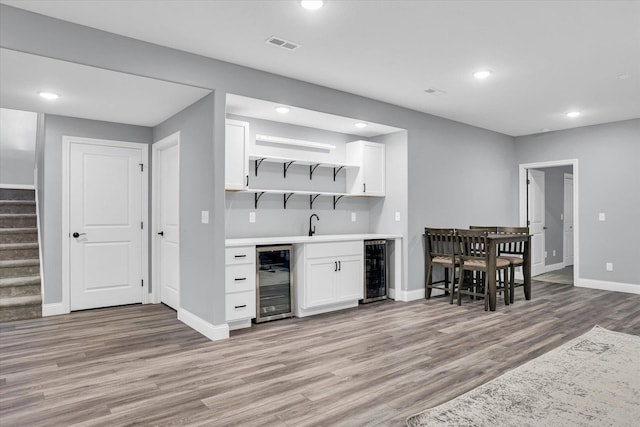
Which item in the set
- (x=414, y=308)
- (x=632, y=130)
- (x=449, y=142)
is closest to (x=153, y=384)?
(x=414, y=308)

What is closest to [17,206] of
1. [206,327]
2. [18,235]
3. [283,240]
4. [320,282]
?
[18,235]

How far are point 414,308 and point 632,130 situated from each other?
4348 mm

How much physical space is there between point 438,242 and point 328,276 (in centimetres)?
169

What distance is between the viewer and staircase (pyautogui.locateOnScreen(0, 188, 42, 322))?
4.38 metres

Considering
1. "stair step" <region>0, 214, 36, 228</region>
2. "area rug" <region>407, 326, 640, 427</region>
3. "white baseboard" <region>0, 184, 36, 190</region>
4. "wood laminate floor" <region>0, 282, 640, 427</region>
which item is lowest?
"wood laminate floor" <region>0, 282, 640, 427</region>

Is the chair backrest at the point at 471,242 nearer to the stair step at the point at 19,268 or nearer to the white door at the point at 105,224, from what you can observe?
the white door at the point at 105,224

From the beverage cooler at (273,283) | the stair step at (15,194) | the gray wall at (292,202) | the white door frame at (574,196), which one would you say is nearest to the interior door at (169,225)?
the gray wall at (292,202)

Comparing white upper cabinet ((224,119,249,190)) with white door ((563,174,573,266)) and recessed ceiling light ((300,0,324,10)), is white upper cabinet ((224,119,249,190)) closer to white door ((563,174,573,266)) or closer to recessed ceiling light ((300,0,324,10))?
recessed ceiling light ((300,0,324,10))

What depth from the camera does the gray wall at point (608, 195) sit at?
232 inches

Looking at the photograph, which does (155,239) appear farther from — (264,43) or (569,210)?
(569,210)

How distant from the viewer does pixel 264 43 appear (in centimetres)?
331

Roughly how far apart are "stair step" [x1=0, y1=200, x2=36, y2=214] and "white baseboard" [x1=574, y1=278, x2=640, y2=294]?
8.42m

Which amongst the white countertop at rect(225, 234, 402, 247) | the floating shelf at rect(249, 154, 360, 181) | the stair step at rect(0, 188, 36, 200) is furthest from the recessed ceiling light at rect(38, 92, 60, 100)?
the stair step at rect(0, 188, 36, 200)

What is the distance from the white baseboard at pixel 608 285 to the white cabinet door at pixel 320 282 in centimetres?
432
